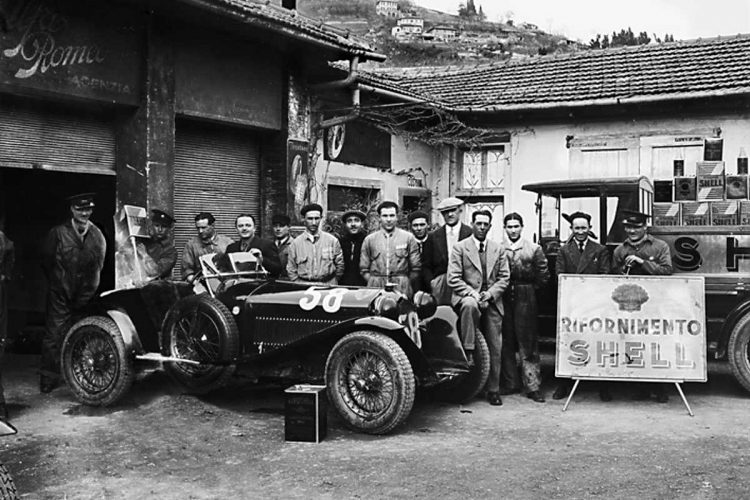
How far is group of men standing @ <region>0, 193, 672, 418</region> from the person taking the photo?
8.03m

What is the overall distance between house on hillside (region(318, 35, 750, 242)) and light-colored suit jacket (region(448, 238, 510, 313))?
5278 mm

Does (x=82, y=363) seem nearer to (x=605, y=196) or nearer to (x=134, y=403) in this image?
(x=134, y=403)

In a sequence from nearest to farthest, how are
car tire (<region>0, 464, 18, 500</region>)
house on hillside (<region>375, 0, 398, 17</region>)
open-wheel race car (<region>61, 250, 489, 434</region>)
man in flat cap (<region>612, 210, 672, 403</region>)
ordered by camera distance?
car tire (<region>0, 464, 18, 500</region>) < open-wheel race car (<region>61, 250, 489, 434</region>) < man in flat cap (<region>612, 210, 672, 403</region>) < house on hillside (<region>375, 0, 398, 17</region>)

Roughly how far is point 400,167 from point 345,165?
193 centimetres

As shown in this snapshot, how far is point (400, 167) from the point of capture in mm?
14586

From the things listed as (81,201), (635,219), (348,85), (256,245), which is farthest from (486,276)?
(348,85)

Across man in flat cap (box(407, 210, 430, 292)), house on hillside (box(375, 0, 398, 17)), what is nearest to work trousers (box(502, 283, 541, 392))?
man in flat cap (box(407, 210, 430, 292))

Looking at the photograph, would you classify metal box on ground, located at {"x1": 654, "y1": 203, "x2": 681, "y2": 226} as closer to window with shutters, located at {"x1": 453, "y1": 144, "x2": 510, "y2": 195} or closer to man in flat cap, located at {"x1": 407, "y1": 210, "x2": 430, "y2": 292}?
man in flat cap, located at {"x1": 407, "y1": 210, "x2": 430, "y2": 292}

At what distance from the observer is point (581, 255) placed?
27.2 feet

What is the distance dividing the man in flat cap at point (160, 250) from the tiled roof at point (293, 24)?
2.40 metres

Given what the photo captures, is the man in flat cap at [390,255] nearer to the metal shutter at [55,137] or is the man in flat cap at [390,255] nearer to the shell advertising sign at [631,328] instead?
the shell advertising sign at [631,328]

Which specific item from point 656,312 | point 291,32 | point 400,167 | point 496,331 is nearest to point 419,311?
point 496,331

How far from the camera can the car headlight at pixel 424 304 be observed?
7379 mm

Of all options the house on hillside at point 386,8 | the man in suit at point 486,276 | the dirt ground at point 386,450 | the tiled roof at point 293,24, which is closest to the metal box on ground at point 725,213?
the dirt ground at point 386,450
